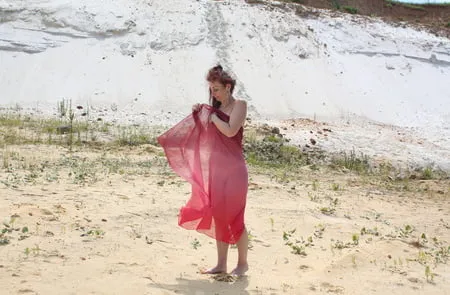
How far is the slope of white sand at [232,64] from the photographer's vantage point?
1648cm

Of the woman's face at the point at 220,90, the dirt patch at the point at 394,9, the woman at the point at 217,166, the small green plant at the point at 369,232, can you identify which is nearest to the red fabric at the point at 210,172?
the woman at the point at 217,166

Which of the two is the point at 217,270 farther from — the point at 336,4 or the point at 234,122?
the point at 336,4

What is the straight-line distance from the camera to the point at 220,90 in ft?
13.5

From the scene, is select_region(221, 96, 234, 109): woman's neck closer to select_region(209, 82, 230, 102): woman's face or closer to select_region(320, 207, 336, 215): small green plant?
select_region(209, 82, 230, 102): woman's face

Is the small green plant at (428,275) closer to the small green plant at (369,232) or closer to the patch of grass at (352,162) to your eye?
the small green plant at (369,232)

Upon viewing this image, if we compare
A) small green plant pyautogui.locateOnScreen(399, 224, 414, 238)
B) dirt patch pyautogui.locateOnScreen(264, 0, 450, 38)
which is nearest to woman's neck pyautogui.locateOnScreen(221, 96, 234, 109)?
small green plant pyautogui.locateOnScreen(399, 224, 414, 238)

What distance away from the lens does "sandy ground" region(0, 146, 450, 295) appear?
159 inches

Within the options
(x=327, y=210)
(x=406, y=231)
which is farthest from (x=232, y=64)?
(x=406, y=231)

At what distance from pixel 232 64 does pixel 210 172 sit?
15270 millimetres

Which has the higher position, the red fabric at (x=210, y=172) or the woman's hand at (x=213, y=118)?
the woman's hand at (x=213, y=118)

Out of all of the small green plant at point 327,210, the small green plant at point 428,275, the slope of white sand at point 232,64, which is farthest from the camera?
the slope of white sand at point 232,64

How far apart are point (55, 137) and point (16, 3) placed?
10023 millimetres

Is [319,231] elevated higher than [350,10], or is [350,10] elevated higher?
[350,10]

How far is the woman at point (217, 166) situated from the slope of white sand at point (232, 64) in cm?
997
